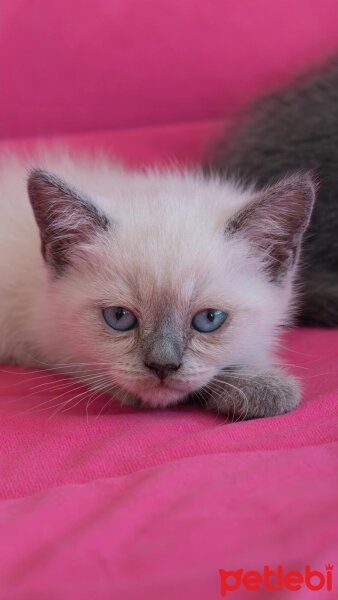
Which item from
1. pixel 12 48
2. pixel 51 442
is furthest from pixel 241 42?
pixel 51 442

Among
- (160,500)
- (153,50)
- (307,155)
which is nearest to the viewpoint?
(160,500)

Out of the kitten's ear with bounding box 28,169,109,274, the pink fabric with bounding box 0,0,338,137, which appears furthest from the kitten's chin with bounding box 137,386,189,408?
the pink fabric with bounding box 0,0,338,137

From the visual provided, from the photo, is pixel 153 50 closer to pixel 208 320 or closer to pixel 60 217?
pixel 60 217

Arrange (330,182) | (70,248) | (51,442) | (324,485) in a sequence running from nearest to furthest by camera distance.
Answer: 1. (324,485)
2. (51,442)
3. (70,248)
4. (330,182)

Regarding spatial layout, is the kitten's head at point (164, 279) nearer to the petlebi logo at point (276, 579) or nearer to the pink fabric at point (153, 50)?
the petlebi logo at point (276, 579)

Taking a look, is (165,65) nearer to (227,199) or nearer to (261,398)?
(227,199)

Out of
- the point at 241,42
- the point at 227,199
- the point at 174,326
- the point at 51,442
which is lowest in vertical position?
the point at 51,442

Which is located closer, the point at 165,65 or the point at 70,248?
the point at 70,248

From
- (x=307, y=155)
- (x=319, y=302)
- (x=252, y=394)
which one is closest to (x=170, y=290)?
(x=252, y=394)
